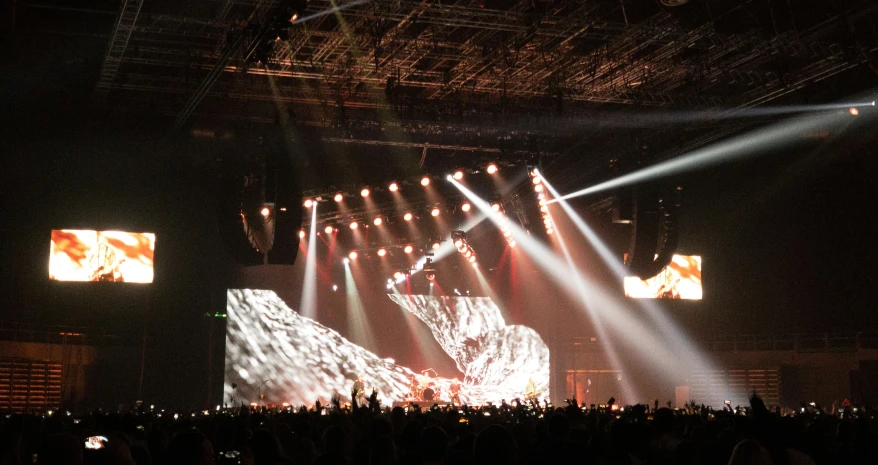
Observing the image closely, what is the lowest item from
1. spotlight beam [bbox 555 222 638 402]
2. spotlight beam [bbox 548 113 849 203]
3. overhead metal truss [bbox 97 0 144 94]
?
spotlight beam [bbox 555 222 638 402]

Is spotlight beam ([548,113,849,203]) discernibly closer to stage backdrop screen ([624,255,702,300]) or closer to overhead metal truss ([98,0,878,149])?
overhead metal truss ([98,0,878,149])

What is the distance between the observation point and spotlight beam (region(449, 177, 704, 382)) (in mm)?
23969

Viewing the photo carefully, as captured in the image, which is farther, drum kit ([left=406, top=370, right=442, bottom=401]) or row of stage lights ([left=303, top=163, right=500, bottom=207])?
drum kit ([left=406, top=370, right=442, bottom=401])

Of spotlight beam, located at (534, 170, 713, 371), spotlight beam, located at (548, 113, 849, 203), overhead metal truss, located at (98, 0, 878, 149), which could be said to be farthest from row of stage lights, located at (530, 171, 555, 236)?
spotlight beam, located at (534, 170, 713, 371)

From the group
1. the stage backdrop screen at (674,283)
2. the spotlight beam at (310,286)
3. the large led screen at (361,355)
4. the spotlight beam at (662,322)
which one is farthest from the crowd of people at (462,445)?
the spotlight beam at (662,322)

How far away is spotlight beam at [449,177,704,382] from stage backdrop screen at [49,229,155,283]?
361 inches

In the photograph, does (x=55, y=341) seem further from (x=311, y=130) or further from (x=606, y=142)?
(x=606, y=142)

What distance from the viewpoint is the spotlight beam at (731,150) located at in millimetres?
15836

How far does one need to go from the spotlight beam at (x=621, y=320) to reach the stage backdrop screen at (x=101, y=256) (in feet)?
30.1

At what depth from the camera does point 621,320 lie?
24.5 metres

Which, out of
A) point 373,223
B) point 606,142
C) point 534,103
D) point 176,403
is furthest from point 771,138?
point 176,403

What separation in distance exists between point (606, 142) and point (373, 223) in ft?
20.3

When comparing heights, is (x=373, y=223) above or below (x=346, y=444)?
above

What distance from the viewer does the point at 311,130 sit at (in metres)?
16.7
